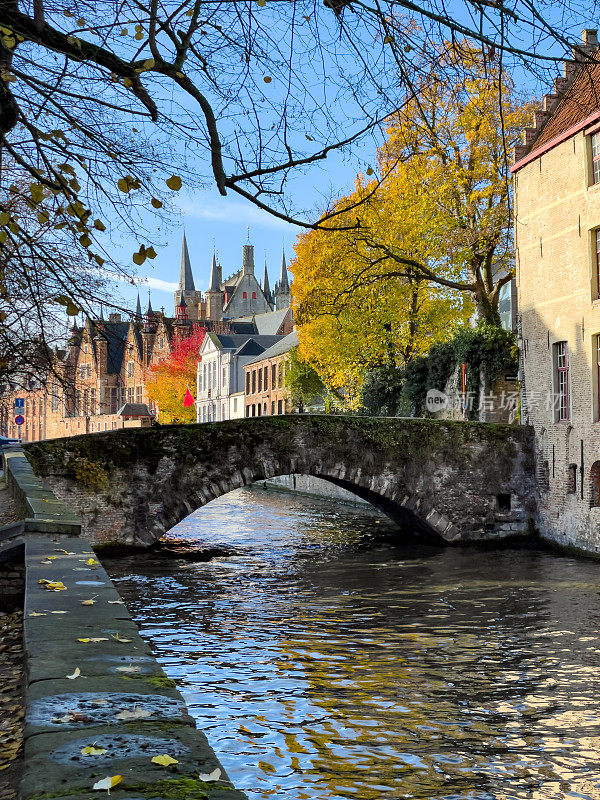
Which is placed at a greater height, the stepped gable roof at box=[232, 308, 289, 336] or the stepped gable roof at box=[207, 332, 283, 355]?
the stepped gable roof at box=[232, 308, 289, 336]

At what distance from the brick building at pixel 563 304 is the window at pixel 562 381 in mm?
19

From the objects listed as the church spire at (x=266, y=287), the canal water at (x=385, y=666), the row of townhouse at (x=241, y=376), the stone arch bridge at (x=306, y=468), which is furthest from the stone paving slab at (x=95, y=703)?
the church spire at (x=266, y=287)

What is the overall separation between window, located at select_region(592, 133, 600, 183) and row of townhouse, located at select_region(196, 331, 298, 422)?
22661 millimetres

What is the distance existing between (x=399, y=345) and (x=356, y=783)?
19571 mm

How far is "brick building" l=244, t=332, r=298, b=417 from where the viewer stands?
38969mm

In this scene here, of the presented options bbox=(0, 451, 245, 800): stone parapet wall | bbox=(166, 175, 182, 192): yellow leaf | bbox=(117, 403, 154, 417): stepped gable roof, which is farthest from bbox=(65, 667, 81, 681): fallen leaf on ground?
bbox=(117, 403, 154, 417): stepped gable roof

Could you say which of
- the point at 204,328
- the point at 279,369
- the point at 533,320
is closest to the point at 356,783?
the point at 533,320

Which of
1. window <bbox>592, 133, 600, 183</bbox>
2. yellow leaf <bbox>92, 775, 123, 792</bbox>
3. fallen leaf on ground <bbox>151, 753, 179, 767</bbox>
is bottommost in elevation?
fallen leaf on ground <bbox>151, 753, 179, 767</bbox>

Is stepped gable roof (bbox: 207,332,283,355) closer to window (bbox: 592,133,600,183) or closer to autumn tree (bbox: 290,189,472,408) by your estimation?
autumn tree (bbox: 290,189,472,408)

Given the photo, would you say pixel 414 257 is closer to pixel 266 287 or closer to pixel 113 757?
pixel 113 757

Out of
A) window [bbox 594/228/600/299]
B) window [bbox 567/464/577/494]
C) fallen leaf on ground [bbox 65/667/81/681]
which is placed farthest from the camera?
window [bbox 567/464/577/494]

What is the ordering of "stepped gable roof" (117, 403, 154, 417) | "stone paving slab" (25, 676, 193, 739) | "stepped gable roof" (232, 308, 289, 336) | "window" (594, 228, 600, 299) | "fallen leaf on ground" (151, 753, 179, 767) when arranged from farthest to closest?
"stepped gable roof" (232, 308, 289, 336) < "stepped gable roof" (117, 403, 154, 417) < "window" (594, 228, 600, 299) < "stone paving slab" (25, 676, 193, 739) < "fallen leaf on ground" (151, 753, 179, 767)

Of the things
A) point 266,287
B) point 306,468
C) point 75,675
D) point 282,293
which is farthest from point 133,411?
point 75,675

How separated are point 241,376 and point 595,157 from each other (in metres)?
36.0
